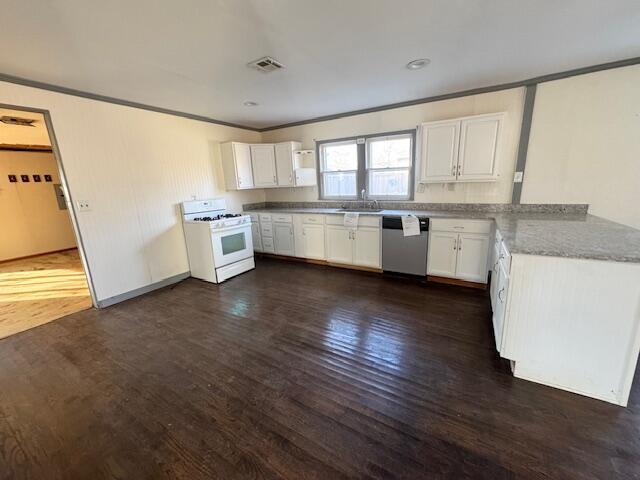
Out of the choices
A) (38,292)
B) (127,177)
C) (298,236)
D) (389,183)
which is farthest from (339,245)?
(38,292)

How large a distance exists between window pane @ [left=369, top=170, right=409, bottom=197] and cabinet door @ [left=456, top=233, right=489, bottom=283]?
4.01 ft

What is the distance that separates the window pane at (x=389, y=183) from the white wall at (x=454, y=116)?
28 cm

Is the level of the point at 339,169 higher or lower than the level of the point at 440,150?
lower

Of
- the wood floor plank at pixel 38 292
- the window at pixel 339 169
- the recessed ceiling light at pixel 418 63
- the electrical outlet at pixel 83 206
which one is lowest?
the wood floor plank at pixel 38 292

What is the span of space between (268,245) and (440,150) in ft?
10.6

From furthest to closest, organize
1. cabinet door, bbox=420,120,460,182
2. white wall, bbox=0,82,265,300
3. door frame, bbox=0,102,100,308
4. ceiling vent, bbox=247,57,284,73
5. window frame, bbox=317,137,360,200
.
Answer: window frame, bbox=317,137,360,200 → cabinet door, bbox=420,120,460,182 → white wall, bbox=0,82,265,300 → door frame, bbox=0,102,100,308 → ceiling vent, bbox=247,57,284,73

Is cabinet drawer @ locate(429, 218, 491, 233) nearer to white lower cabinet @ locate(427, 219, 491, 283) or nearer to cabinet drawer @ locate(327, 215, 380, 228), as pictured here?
white lower cabinet @ locate(427, 219, 491, 283)

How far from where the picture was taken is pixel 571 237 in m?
1.92

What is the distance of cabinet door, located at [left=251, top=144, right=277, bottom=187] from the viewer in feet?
15.7

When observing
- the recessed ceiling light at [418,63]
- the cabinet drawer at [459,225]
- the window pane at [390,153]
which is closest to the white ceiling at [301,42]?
the recessed ceiling light at [418,63]

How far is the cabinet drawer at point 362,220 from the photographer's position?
3780mm

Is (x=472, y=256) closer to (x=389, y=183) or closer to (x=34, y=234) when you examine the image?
(x=389, y=183)

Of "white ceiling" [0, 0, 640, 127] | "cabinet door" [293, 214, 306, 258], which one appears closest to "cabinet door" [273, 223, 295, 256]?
"cabinet door" [293, 214, 306, 258]

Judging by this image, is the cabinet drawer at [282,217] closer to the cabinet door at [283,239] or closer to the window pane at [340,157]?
the cabinet door at [283,239]
